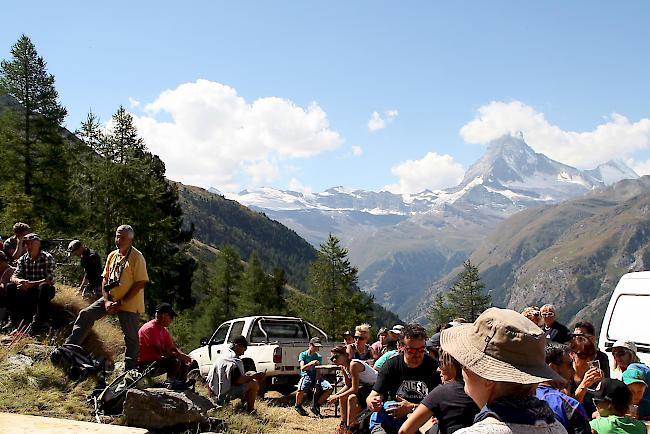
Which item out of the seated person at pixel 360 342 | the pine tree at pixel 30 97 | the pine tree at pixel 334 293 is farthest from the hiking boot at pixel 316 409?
the pine tree at pixel 334 293

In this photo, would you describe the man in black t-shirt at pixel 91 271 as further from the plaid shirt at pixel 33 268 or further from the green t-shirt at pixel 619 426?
the green t-shirt at pixel 619 426

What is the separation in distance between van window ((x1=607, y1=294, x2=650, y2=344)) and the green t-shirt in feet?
13.0

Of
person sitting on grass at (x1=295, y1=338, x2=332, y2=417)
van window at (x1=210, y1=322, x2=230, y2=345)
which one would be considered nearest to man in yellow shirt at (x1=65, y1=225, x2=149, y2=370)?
person sitting on grass at (x1=295, y1=338, x2=332, y2=417)

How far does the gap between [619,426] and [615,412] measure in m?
0.10

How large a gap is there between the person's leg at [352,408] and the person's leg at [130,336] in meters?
2.90

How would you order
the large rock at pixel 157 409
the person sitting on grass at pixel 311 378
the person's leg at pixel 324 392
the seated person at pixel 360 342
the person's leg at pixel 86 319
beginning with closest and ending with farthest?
1. the large rock at pixel 157 409
2. the person's leg at pixel 86 319
3. the seated person at pixel 360 342
4. the person sitting on grass at pixel 311 378
5. the person's leg at pixel 324 392

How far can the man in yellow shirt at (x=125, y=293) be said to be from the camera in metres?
7.24

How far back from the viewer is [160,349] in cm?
780

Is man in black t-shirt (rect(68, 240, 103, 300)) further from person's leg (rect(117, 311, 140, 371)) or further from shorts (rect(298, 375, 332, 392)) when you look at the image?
shorts (rect(298, 375, 332, 392))

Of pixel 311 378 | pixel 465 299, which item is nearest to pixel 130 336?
pixel 311 378

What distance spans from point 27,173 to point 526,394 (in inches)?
1224

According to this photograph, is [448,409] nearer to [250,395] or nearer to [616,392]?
[616,392]

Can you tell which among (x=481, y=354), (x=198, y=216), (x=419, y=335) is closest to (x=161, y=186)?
(x=419, y=335)

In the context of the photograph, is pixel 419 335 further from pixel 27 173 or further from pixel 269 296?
pixel 269 296
